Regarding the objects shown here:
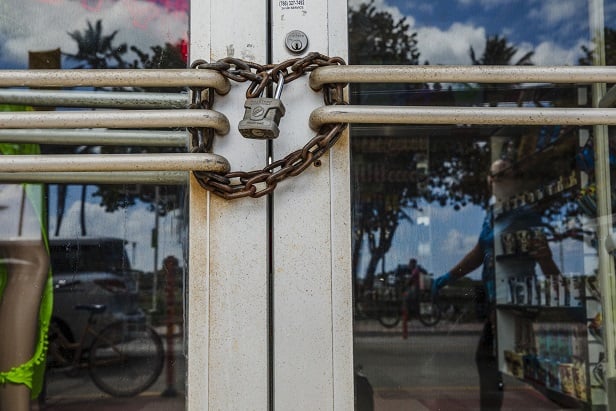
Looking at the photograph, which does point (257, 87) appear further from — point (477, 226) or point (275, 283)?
point (477, 226)

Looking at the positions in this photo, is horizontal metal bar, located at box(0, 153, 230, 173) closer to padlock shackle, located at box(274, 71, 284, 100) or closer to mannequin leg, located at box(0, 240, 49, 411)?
padlock shackle, located at box(274, 71, 284, 100)

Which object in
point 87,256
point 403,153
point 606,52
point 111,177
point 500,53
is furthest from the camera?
point 403,153

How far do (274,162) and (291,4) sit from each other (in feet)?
1.02

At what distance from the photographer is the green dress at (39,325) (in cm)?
135

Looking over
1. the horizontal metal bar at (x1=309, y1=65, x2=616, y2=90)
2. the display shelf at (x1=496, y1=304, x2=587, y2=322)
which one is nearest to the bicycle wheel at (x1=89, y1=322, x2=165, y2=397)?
the horizontal metal bar at (x1=309, y1=65, x2=616, y2=90)

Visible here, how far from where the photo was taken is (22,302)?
142cm

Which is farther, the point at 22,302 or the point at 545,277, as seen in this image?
the point at 545,277

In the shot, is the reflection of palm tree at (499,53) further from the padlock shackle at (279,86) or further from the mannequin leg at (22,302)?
the mannequin leg at (22,302)

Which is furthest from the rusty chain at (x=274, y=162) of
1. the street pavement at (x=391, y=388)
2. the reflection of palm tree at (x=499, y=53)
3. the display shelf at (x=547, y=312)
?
the display shelf at (x=547, y=312)

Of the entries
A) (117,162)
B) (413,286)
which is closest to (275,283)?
(117,162)

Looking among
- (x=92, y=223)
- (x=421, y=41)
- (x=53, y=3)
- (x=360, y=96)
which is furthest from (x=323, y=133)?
(x=421, y=41)

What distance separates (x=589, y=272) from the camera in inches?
88.9

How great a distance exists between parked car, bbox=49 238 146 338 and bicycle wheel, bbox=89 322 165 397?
0.25 feet

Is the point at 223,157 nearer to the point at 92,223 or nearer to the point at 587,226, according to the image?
the point at 92,223
